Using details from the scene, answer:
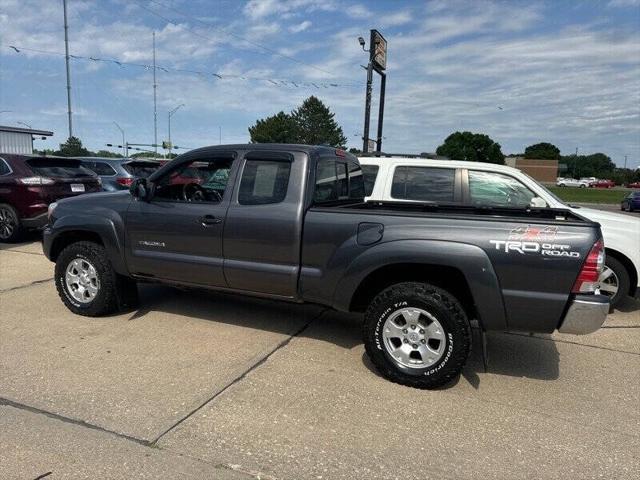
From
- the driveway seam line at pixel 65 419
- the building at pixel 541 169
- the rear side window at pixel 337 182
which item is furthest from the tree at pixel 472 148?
the driveway seam line at pixel 65 419

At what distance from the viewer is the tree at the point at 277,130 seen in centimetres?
9269

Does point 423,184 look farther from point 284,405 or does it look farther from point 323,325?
point 284,405

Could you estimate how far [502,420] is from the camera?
337cm

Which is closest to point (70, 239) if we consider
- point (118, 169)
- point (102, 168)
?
point (118, 169)

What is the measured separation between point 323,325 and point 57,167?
7.18 meters

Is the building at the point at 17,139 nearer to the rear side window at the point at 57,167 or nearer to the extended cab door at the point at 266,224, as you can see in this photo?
the rear side window at the point at 57,167

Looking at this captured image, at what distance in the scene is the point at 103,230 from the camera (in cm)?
499

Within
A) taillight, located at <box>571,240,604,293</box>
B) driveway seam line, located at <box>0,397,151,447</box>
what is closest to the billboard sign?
taillight, located at <box>571,240,604,293</box>

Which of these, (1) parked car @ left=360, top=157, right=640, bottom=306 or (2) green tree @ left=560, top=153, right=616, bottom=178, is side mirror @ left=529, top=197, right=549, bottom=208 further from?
(2) green tree @ left=560, top=153, right=616, bottom=178

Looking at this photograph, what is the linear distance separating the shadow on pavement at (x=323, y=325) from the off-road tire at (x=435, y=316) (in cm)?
26

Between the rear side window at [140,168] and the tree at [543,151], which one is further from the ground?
the tree at [543,151]

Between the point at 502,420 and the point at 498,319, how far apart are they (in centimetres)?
69

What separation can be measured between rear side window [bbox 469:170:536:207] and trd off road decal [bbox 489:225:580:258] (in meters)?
2.67

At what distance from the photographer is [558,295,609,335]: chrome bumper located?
3.39 metres
